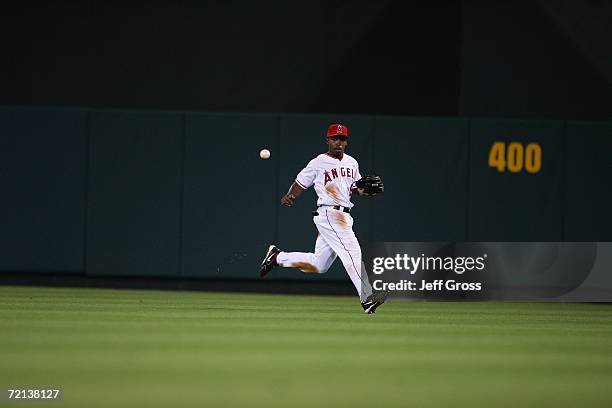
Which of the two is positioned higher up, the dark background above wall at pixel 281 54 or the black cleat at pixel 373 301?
the dark background above wall at pixel 281 54

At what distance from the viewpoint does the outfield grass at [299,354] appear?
20.2 ft

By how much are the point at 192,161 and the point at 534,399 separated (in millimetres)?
8872

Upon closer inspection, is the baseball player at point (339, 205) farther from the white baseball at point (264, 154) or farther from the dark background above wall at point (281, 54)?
the dark background above wall at point (281, 54)

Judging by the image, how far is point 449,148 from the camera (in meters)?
14.4

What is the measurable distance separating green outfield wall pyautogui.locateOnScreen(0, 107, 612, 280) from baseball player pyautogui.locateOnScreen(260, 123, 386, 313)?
10.3 feet

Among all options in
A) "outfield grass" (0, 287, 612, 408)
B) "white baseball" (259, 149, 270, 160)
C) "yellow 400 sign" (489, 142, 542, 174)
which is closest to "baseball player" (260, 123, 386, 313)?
"outfield grass" (0, 287, 612, 408)

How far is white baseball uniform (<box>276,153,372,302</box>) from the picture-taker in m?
10.7

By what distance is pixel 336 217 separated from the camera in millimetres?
10805

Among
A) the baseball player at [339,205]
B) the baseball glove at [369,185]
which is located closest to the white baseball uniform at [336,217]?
the baseball player at [339,205]

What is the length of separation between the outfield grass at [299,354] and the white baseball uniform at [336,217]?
21.5 inches

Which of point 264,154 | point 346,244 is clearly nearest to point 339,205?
point 346,244

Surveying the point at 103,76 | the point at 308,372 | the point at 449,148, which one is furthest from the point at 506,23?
the point at 308,372

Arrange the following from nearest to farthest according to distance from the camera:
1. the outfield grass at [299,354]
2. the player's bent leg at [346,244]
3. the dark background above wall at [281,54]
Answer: the outfield grass at [299,354], the player's bent leg at [346,244], the dark background above wall at [281,54]

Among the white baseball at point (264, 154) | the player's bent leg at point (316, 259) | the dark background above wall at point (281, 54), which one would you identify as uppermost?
the dark background above wall at point (281, 54)
